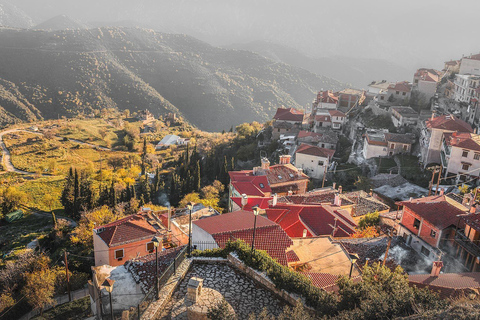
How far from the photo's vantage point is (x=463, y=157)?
32062 millimetres

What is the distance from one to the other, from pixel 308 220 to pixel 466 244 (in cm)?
845

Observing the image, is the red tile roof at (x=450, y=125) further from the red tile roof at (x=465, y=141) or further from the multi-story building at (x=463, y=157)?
the red tile roof at (x=465, y=141)

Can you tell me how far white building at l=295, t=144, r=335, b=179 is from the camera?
1722 inches

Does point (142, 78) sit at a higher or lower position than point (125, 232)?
higher

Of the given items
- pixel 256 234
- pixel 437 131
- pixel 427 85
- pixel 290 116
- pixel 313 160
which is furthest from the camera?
pixel 290 116

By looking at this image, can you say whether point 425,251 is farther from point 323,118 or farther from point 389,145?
point 323,118

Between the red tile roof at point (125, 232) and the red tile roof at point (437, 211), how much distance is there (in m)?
15.1

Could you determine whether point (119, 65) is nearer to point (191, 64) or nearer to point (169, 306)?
point (191, 64)

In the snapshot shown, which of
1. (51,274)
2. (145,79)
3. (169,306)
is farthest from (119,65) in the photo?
(169,306)

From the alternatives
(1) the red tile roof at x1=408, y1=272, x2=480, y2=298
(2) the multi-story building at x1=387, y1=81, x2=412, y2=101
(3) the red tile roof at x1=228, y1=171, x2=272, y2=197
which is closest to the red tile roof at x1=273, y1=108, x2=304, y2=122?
(2) the multi-story building at x1=387, y1=81, x2=412, y2=101

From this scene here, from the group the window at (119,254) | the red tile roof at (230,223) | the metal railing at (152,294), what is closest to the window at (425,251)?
the red tile roof at (230,223)

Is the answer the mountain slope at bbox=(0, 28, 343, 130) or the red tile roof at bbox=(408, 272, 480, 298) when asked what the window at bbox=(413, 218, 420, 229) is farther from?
the mountain slope at bbox=(0, 28, 343, 130)

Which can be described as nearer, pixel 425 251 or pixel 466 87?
pixel 425 251

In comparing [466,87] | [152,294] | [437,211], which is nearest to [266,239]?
[152,294]
